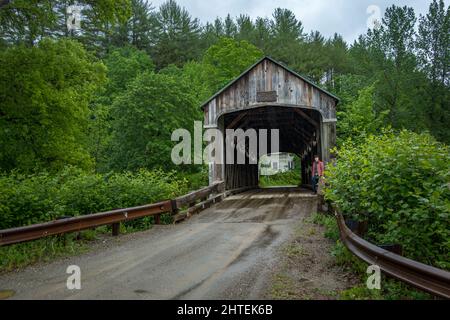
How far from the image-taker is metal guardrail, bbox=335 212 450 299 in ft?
11.3

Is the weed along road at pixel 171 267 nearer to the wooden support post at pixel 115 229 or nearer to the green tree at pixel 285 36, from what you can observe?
the wooden support post at pixel 115 229

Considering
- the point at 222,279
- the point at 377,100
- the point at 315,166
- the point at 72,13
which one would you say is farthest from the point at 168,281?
the point at 377,100

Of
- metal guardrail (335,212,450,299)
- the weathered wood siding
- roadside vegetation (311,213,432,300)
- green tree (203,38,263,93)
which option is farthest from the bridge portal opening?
metal guardrail (335,212,450,299)

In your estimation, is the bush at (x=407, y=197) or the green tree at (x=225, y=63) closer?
the bush at (x=407, y=197)

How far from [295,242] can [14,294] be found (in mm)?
4785

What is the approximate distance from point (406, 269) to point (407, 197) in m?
1.76

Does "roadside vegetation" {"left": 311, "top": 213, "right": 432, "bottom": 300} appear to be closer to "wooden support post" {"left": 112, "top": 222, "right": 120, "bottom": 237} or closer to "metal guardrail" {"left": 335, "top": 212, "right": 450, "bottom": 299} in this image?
"metal guardrail" {"left": 335, "top": 212, "right": 450, "bottom": 299}

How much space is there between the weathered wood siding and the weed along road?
25.5 feet

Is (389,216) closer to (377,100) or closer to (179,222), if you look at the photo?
Result: (179,222)

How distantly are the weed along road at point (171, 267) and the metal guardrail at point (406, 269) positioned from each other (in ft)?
A: 4.29

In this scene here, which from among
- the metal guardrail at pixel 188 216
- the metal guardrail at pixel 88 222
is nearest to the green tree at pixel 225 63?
the metal guardrail at pixel 188 216

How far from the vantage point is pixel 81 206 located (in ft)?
29.7

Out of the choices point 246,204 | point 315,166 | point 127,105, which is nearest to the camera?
point 246,204

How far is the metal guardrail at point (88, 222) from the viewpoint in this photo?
6166 mm
